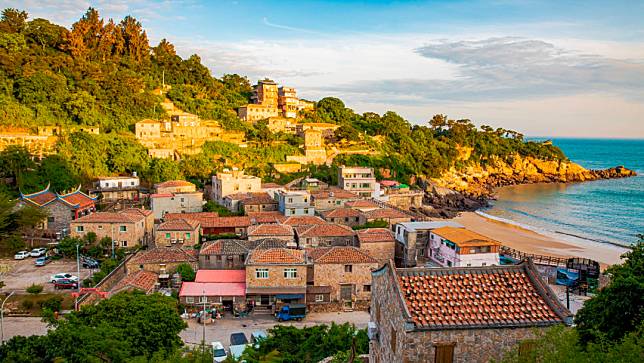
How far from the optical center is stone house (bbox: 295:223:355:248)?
107 feet

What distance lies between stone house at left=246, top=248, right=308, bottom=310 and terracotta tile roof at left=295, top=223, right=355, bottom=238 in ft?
22.7

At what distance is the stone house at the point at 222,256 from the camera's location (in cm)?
2880

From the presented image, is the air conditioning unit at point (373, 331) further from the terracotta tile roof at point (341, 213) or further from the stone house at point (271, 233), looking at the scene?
the terracotta tile roof at point (341, 213)

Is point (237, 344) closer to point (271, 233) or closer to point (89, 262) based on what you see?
point (271, 233)

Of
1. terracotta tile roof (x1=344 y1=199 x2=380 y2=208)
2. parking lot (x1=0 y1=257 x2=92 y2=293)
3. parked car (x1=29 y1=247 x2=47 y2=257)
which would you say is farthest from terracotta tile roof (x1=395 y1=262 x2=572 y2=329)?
terracotta tile roof (x1=344 y1=199 x2=380 y2=208)

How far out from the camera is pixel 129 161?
5331 cm

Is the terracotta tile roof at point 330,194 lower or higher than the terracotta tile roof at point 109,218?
higher

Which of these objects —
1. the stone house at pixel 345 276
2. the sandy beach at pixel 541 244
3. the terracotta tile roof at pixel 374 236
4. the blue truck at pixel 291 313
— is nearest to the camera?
the blue truck at pixel 291 313

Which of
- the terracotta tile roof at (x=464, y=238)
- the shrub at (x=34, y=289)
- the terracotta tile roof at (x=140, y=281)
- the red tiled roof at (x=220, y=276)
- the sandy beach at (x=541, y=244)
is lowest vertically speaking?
the sandy beach at (x=541, y=244)

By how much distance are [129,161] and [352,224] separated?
29962 millimetres

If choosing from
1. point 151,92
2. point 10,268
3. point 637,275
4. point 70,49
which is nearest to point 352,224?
point 10,268

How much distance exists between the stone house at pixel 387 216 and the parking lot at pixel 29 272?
22.0 meters

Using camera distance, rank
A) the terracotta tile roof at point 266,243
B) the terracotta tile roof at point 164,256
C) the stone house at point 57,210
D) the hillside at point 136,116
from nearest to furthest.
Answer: the terracotta tile roof at point 164,256
the terracotta tile roof at point 266,243
the stone house at point 57,210
the hillside at point 136,116

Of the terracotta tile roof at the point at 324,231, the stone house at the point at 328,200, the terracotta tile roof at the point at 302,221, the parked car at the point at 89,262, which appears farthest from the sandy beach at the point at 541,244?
the parked car at the point at 89,262
